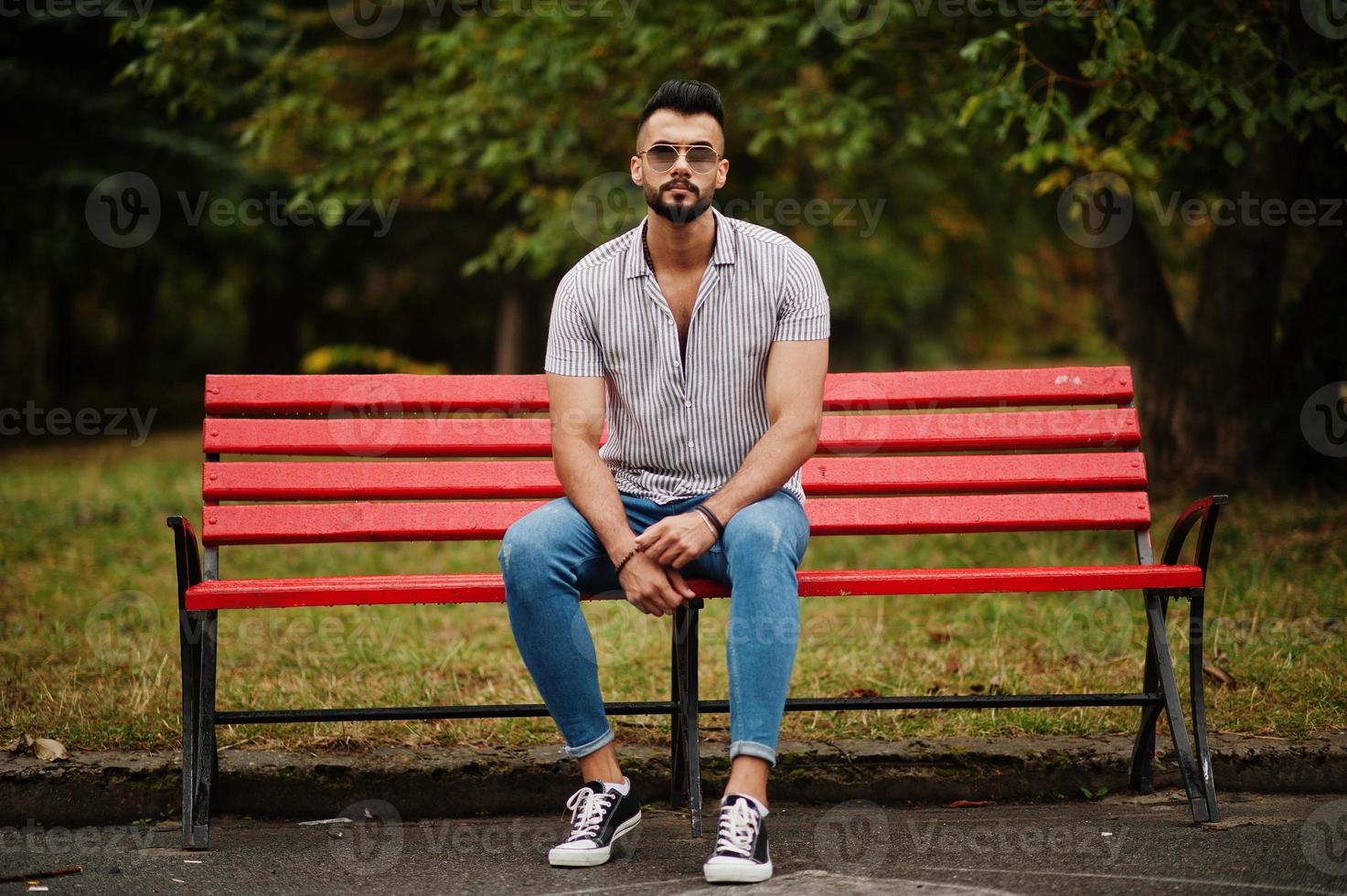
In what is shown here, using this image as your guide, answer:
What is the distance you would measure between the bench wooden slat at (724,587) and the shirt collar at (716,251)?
31.9 inches

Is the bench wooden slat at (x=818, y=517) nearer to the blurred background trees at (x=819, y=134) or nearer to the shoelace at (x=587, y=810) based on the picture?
the shoelace at (x=587, y=810)

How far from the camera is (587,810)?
313cm

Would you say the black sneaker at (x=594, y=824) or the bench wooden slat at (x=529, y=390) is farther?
the bench wooden slat at (x=529, y=390)

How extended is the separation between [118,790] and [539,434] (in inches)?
58.0

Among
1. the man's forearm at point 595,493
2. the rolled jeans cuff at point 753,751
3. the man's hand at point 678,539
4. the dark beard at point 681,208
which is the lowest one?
the rolled jeans cuff at point 753,751

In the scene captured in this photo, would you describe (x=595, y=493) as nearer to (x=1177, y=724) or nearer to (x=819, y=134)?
(x=1177, y=724)

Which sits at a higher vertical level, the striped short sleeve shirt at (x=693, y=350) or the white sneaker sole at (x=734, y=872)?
the striped short sleeve shirt at (x=693, y=350)

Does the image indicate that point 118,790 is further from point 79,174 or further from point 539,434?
point 79,174

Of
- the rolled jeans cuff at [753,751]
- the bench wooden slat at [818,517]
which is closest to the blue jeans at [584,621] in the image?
the rolled jeans cuff at [753,751]

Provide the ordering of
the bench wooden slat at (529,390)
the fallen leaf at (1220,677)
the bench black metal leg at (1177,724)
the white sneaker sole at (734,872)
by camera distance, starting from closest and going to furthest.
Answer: the white sneaker sole at (734,872)
the bench black metal leg at (1177,724)
the bench wooden slat at (529,390)
the fallen leaf at (1220,677)

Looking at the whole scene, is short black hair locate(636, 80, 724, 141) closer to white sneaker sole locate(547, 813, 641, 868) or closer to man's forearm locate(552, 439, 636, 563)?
man's forearm locate(552, 439, 636, 563)

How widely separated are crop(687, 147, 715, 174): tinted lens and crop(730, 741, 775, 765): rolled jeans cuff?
143 centimetres

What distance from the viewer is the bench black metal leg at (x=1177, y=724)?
332 cm

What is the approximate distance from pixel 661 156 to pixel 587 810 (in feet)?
5.30
